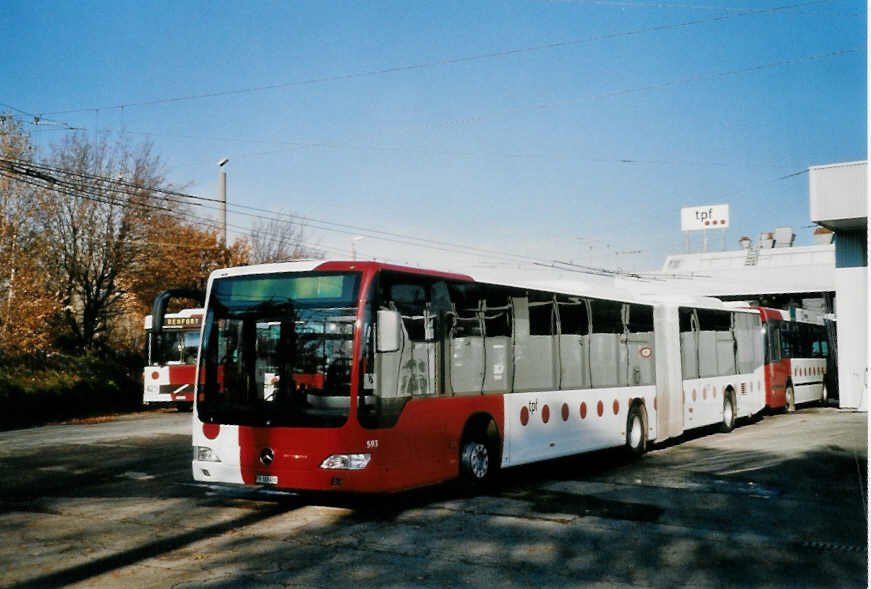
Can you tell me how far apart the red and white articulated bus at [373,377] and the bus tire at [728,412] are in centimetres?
848

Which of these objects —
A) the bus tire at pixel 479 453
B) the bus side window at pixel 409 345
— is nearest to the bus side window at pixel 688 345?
the bus tire at pixel 479 453

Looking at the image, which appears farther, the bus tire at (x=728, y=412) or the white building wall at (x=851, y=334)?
the white building wall at (x=851, y=334)

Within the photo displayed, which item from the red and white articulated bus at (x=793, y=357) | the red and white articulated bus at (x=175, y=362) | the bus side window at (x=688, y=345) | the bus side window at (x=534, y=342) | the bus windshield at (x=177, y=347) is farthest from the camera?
the bus windshield at (x=177, y=347)

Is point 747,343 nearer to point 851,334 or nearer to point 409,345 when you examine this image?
point 851,334

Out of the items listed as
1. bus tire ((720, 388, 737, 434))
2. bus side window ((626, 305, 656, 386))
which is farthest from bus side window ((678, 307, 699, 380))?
bus tire ((720, 388, 737, 434))

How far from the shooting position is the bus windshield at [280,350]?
9.62m

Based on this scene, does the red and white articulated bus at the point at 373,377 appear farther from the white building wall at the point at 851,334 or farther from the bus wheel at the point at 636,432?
the white building wall at the point at 851,334

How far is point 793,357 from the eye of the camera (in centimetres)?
2733

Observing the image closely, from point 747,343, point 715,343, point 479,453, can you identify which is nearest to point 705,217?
point 747,343

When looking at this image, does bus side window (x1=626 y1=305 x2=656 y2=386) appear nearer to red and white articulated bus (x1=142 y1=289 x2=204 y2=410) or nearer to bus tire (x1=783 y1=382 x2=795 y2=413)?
bus tire (x1=783 y1=382 x2=795 y2=413)

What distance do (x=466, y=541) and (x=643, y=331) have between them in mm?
8944

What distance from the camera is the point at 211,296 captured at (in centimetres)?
1069

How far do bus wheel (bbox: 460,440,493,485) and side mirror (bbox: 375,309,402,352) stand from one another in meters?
2.25

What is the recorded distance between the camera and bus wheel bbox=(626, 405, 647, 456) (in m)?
15.8
